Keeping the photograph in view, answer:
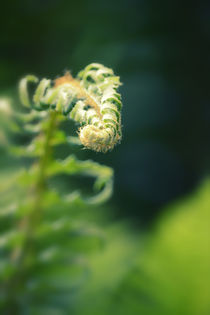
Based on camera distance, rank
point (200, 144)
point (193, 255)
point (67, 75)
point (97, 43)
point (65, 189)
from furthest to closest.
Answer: point (200, 144) → point (97, 43) → point (65, 189) → point (193, 255) → point (67, 75)

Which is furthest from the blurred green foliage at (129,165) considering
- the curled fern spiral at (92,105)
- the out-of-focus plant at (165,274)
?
the curled fern spiral at (92,105)

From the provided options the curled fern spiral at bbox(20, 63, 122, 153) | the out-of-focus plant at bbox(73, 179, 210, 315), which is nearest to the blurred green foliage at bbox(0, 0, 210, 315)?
the out-of-focus plant at bbox(73, 179, 210, 315)

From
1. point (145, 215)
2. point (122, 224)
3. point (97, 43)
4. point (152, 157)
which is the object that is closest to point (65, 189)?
point (122, 224)

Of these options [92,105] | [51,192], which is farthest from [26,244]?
[92,105]

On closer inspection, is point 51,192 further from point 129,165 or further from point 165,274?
point 129,165

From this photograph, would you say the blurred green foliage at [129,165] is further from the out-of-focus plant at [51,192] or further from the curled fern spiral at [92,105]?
the curled fern spiral at [92,105]

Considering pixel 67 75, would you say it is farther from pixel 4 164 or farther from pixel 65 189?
pixel 65 189

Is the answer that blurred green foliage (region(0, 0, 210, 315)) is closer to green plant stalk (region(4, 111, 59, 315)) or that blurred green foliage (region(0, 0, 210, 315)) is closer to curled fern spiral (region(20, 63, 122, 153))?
green plant stalk (region(4, 111, 59, 315))
